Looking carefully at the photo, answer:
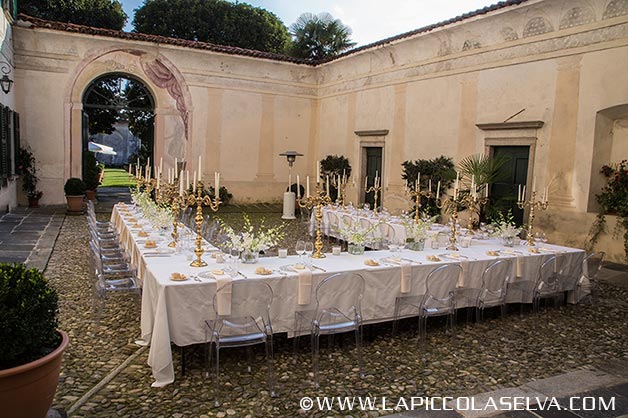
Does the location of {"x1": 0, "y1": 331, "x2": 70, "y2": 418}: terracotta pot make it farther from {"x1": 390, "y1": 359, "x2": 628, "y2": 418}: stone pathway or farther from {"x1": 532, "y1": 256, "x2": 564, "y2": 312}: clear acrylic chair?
{"x1": 532, "y1": 256, "x2": 564, "y2": 312}: clear acrylic chair

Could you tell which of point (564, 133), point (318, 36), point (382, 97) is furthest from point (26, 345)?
point (318, 36)

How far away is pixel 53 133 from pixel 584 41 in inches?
575

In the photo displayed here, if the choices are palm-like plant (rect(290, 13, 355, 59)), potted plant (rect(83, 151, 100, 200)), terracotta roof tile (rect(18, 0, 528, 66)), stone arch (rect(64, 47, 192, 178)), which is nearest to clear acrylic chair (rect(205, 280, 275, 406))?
terracotta roof tile (rect(18, 0, 528, 66))

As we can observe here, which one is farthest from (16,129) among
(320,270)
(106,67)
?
(320,270)

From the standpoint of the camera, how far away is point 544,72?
422 inches

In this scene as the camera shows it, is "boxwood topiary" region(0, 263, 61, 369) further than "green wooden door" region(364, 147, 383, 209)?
No

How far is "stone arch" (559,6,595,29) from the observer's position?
9791 millimetres

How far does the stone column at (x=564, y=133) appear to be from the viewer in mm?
10180

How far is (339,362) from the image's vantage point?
15.4 ft

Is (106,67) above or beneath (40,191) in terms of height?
above

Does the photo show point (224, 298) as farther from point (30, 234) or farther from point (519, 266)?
point (30, 234)

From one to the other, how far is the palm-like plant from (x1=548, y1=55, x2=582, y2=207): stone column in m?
13.5

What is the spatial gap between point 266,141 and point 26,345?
51.3 ft

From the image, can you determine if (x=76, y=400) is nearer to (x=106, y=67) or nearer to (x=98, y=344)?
(x=98, y=344)
